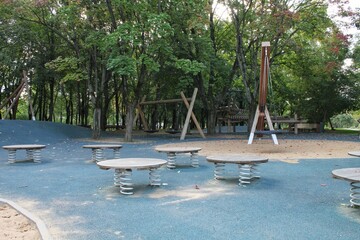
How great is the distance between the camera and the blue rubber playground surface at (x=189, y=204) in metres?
3.87

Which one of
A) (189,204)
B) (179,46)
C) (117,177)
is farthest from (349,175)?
(179,46)

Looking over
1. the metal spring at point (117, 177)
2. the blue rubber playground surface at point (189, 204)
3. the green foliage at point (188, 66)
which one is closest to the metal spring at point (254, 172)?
the blue rubber playground surface at point (189, 204)

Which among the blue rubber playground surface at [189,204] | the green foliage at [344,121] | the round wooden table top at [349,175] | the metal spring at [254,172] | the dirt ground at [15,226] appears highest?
the green foliage at [344,121]

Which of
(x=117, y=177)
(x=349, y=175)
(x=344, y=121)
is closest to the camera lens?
(x=349, y=175)

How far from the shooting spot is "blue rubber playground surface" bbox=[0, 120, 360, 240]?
387cm

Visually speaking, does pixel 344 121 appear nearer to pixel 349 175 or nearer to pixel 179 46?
pixel 179 46

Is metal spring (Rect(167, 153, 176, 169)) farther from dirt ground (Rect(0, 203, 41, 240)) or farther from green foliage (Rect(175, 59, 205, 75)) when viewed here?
green foliage (Rect(175, 59, 205, 75))

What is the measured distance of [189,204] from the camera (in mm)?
5027

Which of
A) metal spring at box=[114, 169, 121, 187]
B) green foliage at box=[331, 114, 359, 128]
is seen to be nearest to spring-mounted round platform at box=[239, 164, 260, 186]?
metal spring at box=[114, 169, 121, 187]

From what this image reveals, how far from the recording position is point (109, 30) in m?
19.5

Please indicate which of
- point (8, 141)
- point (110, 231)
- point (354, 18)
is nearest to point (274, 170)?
point (110, 231)

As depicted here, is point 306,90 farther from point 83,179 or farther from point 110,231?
point 110,231

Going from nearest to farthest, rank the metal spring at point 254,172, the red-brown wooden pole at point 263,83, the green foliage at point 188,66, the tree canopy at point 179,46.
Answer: the metal spring at point 254,172 → the red-brown wooden pole at point 263,83 → the tree canopy at point 179,46 → the green foliage at point 188,66

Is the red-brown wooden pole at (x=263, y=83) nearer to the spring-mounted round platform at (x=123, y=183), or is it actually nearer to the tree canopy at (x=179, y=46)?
the tree canopy at (x=179, y=46)
